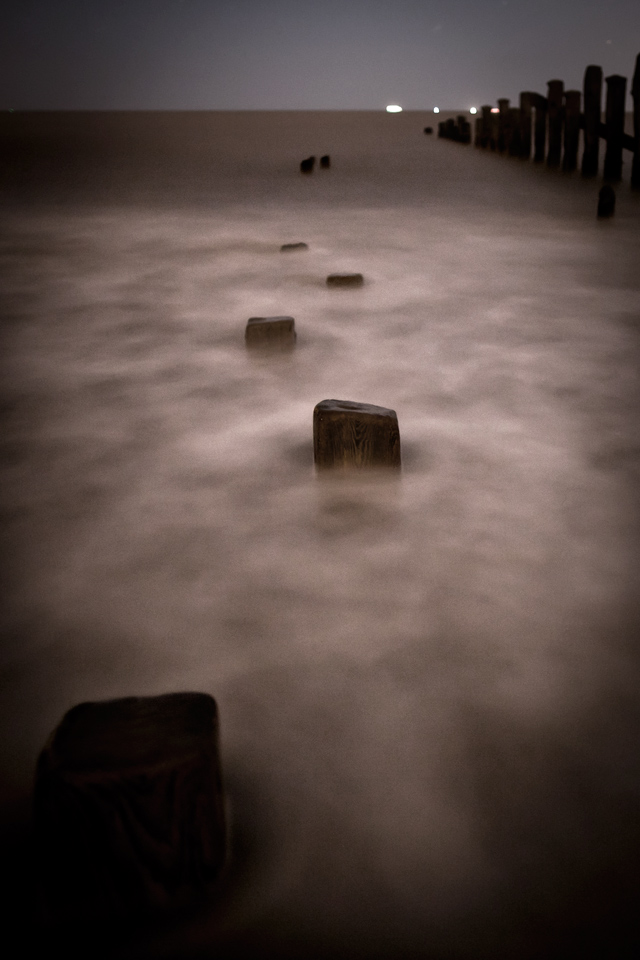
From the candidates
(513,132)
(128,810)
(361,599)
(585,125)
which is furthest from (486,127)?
(128,810)

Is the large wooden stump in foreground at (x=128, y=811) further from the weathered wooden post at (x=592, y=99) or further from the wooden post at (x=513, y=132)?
the wooden post at (x=513, y=132)

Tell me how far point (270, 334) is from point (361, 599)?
81.4 inches

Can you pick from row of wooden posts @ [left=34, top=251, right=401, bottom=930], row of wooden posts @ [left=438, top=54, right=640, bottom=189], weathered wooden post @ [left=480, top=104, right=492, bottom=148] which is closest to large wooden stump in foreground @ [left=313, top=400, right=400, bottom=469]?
row of wooden posts @ [left=34, top=251, right=401, bottom=930]

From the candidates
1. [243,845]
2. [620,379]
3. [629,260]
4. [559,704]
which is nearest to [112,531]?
[243,845]

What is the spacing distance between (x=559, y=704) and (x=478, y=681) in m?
0.15

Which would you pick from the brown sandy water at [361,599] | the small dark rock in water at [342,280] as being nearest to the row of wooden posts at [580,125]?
the small dark rock in water at [342,280]

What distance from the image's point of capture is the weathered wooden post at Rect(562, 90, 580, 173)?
427 inches

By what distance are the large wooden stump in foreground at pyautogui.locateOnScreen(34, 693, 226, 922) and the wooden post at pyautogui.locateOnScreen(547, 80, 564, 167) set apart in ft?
42.8

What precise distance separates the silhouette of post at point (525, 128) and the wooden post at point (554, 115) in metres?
1.67

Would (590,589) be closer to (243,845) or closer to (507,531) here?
(507,531)

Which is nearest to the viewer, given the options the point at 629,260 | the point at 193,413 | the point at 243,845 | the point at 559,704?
the point at 243,845

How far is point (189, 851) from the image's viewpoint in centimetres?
96

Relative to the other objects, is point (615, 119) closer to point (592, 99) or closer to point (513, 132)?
point (592, 99)

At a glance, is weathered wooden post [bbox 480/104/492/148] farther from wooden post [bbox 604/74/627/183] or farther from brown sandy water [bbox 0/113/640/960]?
brown sandy water [bbox 0/113/640/960]
